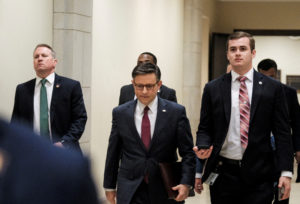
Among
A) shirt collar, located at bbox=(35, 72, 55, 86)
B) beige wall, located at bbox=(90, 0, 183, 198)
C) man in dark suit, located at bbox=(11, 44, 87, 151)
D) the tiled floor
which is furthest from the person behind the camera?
the tiled floor

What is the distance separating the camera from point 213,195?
4.46m

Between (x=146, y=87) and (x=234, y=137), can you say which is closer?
(x=234, y=137)

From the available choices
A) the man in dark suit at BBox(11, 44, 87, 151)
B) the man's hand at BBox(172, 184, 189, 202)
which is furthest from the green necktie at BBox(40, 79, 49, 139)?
the man's hand at BBox(172, 184, 189, 202)

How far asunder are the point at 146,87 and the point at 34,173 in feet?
12.5

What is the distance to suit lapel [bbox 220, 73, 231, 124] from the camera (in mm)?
4302

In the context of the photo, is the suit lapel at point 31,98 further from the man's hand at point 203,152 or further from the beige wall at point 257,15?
the beige wall at point 257,15

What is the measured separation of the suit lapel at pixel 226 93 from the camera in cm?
430

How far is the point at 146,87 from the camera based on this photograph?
452 cm

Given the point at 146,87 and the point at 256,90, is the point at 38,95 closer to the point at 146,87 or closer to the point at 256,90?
the point at 146,87

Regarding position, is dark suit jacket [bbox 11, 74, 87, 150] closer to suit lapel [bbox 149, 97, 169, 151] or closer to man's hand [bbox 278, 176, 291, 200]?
suit lapel [bbox 149, 97, 169, 151]

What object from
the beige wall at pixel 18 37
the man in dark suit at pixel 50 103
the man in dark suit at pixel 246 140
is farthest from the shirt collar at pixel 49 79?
the man in dark suit at pixel 246 140

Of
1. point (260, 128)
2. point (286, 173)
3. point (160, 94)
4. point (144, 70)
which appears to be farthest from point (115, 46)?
point (286, 173)

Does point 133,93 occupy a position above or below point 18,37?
below

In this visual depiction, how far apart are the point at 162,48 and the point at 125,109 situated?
7.37m
